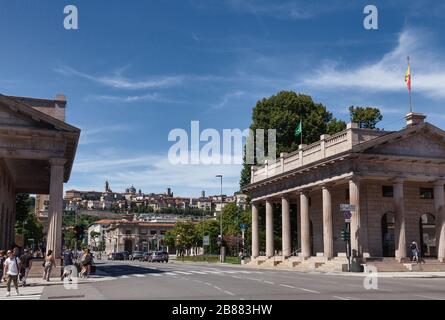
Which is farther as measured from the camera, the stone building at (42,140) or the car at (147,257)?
the car at (147,257)

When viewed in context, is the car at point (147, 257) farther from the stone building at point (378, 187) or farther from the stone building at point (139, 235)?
the stone building at point (139, 235)

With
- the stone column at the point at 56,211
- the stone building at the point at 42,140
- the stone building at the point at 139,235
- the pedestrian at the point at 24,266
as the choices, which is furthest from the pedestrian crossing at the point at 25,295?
the stone building at the point at 139,235

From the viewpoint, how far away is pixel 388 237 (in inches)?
1752

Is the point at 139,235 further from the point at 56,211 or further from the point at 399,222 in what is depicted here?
the point at 56,211

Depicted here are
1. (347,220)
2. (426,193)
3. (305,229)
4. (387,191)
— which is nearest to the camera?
(347,220)

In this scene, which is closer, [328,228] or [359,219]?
[359,219]

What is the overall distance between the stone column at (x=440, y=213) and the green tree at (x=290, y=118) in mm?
17901

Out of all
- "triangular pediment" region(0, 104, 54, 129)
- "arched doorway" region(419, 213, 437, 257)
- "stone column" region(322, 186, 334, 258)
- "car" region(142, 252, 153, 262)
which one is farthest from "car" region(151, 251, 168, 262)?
"triangular pediment" region(0, 104, 54, 129)

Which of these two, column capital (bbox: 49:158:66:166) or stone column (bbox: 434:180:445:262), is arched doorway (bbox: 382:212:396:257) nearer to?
stone column (bbox: 434:180:445:262)

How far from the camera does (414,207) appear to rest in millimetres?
45844

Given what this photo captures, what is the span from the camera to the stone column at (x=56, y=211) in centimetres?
3275

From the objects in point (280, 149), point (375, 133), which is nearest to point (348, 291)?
point (375, 133)

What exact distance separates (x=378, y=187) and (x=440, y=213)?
5394 millimetres

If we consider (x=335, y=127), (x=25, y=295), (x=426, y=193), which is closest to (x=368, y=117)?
(x=335, y=127)
